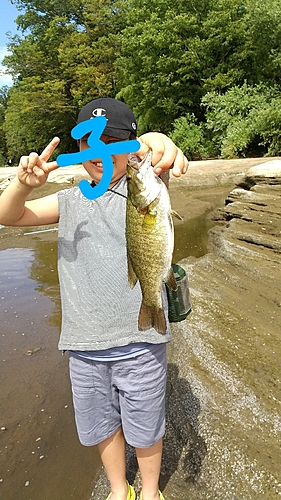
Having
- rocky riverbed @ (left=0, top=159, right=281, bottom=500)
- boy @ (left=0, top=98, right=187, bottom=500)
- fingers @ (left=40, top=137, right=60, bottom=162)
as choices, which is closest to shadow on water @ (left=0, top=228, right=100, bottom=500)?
rocky riverbed @ (left=0, top=159, right=281, bottom=500)

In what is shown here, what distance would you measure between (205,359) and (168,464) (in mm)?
1082

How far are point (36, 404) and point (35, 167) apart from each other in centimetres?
239

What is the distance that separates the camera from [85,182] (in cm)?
198

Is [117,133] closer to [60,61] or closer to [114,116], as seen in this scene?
[114,116]

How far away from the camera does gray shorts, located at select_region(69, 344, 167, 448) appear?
6.90ft

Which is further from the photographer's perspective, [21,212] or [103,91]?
[103,91]

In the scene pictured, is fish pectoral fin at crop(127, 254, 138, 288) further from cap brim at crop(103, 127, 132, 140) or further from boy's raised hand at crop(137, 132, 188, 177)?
cap brim at crop(103, 127, 132, 140)

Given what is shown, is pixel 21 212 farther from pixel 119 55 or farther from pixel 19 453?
pixel 119 55

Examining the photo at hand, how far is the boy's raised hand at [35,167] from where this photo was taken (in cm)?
186

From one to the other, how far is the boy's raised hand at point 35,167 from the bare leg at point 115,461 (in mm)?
1480

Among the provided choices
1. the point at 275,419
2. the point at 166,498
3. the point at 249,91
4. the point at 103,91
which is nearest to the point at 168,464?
the point at 166,498

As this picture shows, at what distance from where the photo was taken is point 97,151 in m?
1.73

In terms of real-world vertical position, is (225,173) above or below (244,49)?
below

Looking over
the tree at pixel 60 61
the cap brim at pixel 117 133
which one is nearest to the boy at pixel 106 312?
the cap brim at pixel 117 133
